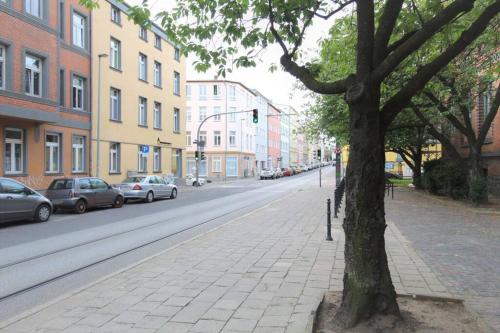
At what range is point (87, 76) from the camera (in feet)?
90.9

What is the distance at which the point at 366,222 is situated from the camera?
461 cm

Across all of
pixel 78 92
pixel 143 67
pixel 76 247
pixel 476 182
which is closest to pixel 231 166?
pixel 143 67

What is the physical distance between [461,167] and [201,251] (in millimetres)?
17296

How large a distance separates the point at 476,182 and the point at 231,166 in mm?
51654

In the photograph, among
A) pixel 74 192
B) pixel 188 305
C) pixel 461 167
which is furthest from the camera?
pixel 461 167

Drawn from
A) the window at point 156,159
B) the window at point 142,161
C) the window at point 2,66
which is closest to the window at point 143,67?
the window at point 142,161

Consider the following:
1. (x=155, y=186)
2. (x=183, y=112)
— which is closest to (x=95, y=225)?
(x=155, y=186)

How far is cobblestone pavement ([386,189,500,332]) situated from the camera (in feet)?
19.8

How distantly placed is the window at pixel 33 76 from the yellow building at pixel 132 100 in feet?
15.1

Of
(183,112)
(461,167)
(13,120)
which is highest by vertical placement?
(183,112)

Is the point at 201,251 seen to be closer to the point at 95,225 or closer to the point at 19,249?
the point at 19,249

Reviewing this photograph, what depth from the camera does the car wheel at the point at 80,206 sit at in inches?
738

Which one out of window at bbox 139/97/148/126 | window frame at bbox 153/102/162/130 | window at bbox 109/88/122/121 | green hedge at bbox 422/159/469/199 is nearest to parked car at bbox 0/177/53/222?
window at bbox 109/88/122/121

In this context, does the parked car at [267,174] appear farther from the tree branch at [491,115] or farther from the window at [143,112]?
the tree branch at [491,115]
